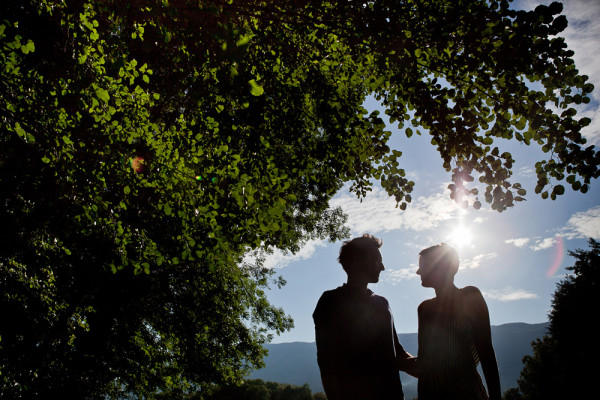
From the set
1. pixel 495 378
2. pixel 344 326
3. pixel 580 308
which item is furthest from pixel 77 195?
pixel 580 308

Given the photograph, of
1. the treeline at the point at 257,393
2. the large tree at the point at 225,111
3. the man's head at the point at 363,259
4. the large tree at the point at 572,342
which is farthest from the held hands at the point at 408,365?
the treeline at the point at 257,393

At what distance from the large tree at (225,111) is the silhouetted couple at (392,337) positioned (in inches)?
54.8

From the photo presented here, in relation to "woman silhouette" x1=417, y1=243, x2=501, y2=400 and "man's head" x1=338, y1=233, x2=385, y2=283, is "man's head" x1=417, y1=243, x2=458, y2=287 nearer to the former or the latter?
"woman silhouette" x1=417, y1=243, x2=501, y2=400

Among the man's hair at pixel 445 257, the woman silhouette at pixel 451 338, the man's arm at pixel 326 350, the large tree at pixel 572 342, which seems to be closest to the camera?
the man's arm at pixel 326 350

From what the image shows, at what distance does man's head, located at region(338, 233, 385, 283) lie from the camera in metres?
2.70

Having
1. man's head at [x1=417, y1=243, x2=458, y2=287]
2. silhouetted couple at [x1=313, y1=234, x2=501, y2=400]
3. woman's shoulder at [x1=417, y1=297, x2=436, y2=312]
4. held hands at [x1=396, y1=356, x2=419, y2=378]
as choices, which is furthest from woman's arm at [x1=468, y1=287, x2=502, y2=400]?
held hands at [x1=396, y1=356, x2=419, y2=378]

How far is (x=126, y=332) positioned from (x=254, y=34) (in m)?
11.5

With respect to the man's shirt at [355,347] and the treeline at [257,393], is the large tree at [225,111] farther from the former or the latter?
the treeline at [257,393]

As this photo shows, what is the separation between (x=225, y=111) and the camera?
586cm

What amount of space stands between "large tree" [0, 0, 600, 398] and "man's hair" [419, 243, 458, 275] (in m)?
0.93

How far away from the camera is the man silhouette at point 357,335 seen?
2301 mm

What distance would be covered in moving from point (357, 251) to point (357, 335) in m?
0.72

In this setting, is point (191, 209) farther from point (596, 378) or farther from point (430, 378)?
point (596, 378)

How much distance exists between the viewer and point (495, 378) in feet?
8.07
